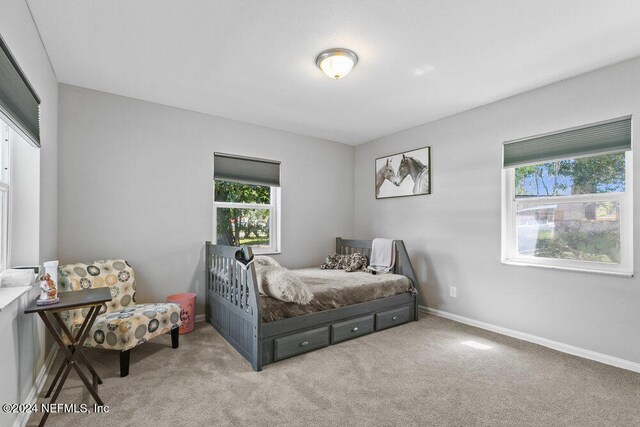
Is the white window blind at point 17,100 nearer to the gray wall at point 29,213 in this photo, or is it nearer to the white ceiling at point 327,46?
the gray wall at point 29,213

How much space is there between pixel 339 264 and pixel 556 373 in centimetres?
242

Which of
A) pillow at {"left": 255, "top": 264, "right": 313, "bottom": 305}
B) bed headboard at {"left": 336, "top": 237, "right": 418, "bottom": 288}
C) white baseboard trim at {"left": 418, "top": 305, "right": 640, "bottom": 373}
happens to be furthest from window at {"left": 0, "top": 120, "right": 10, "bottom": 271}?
white baseboard trim at {"left": 418, "top": 305, "right": 640, "bottom": 373}

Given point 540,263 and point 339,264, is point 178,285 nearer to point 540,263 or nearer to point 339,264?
point 339,264

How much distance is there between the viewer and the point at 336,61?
2373 millimetres

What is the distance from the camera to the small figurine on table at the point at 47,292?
180 cm

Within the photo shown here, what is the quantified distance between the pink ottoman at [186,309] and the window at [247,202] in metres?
0.78

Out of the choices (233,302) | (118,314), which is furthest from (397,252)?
(118,314)

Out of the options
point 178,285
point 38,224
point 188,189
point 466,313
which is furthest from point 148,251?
point 466,313

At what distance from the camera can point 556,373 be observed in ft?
7.73

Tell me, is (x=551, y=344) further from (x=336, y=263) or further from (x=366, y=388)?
(x=336, y=263)

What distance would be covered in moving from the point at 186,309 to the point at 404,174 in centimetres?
312

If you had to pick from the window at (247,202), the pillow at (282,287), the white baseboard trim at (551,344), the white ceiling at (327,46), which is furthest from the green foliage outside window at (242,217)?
the white baseboard trim at (551,344)

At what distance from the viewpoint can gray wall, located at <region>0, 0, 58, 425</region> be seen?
158 cm

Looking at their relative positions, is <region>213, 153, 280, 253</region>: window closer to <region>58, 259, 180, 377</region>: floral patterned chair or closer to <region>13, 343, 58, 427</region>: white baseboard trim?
<region>58, 259, 180, 377</region>: floral patterned chair
